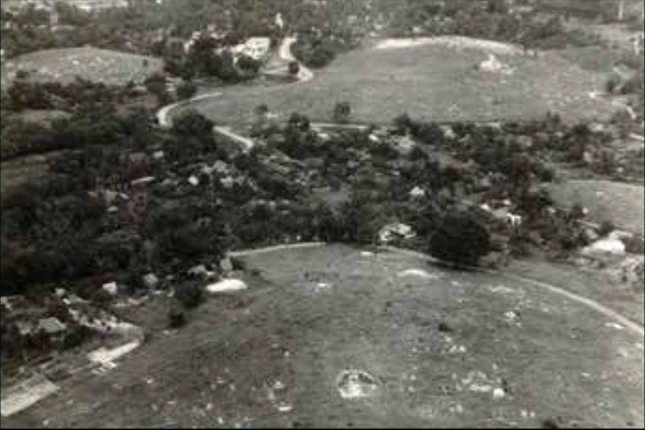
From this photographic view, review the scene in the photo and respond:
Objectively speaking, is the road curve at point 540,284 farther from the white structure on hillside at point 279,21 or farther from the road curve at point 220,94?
the white structure on hillside at point 279,21

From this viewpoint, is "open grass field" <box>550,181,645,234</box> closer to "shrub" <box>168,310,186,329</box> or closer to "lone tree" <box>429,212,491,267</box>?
"lone tree" <box>429,212,491,267</box>

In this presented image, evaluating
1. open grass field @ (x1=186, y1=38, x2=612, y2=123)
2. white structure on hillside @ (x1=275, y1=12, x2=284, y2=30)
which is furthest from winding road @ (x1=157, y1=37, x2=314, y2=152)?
white structure on hillside @ (x1=275, y1=12, x2=284, y2=30)

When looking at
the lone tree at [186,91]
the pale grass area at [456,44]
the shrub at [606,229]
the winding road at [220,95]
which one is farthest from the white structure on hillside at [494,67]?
the shrub at [606,229]

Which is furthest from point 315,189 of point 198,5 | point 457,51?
point 198,5

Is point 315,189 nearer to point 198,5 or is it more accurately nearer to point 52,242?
point 52,242

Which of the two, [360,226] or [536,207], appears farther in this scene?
[536,207]

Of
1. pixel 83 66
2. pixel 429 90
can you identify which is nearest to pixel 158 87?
pixel 83 66
